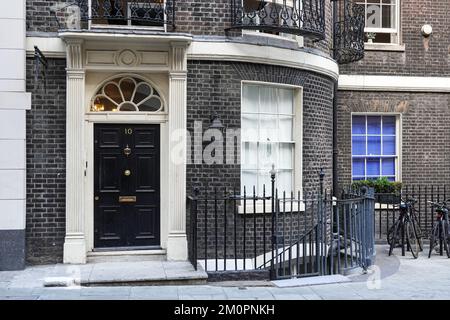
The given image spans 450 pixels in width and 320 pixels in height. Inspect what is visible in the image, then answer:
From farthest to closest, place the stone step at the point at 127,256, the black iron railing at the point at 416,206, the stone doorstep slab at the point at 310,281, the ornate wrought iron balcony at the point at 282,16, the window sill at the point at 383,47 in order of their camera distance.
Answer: the window sill at the point at 383,47 → the black iron railing at the point at 416,206 → the ornate wrought iron balcony at the point at 282,16 → the stone step at the point at 127,256 → the stone doorstep slab at the point at 310,281

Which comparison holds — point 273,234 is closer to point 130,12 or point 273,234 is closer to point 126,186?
point 126,186

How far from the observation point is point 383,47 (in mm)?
15078

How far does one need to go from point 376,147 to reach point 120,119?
6986 millimetres

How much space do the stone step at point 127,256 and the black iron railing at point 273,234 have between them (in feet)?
2.09

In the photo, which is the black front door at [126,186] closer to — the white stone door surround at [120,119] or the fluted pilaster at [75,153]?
the white stone door surround at [120,119]

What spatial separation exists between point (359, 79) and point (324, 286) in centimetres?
681

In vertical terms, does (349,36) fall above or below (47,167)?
above

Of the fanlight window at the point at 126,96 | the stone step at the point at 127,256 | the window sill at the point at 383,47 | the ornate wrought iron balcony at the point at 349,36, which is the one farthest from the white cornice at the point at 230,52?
the stone step at the point at 127,256

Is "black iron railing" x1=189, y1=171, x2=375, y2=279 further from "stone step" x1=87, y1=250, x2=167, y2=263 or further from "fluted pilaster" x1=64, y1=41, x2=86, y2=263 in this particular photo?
"fluted pilaster" x1=64, y1=41, x2=86, y2=263

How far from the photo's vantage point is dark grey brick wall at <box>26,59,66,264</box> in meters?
10.5

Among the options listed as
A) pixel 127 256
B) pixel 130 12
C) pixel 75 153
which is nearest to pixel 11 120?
pixel 75 153

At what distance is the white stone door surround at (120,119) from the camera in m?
10.5

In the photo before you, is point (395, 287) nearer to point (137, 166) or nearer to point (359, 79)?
point (137, 166)

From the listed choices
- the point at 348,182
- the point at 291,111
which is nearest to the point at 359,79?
the point at 348,182
